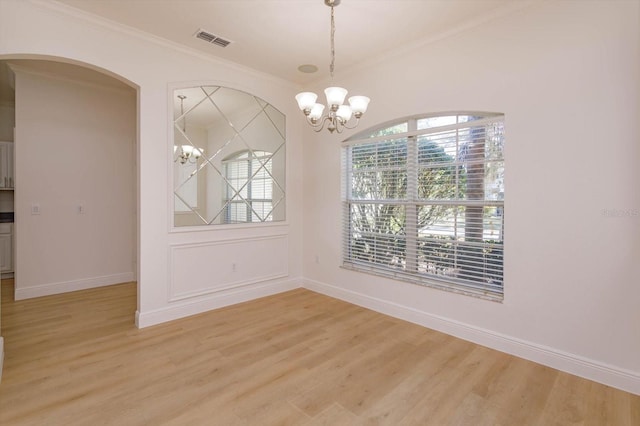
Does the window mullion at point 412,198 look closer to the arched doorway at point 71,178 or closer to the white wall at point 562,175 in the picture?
the white wall at point 562,175

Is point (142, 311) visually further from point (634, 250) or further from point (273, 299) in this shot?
point (634, 250)

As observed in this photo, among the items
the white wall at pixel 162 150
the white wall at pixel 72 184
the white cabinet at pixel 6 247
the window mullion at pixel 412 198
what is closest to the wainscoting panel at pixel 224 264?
the white wall at pixel 162 150

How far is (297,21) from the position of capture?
3008mm

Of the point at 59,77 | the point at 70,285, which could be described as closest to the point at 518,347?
the point at 70,285

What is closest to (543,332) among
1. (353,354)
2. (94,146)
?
(353,354)

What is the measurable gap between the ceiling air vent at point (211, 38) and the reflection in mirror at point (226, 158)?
1.82ft

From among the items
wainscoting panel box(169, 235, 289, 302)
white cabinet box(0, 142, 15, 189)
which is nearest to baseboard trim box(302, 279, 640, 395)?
wainscoting panel box(169, 235, 289, 302)

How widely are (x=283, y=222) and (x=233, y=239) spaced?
786 mm

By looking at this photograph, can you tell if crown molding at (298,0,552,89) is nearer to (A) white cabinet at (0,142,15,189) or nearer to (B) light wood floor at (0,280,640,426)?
(B) light wood floor at (0,280,640,426)

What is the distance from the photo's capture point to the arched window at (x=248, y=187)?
416 centimetres

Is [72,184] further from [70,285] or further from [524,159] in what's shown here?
[524,159]

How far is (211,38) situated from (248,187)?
1754 millimetres

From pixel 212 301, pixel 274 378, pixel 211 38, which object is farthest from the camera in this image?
pixel 212 301

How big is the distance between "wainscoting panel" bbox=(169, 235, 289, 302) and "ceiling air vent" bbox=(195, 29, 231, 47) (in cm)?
222
